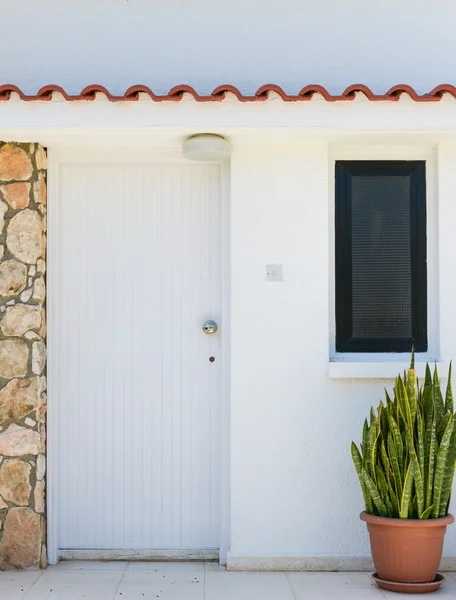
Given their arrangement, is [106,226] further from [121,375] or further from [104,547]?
[104,547]

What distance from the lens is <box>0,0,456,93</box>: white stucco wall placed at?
21.4ft

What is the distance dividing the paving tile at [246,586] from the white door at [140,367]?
0.44m

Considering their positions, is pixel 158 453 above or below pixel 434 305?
below

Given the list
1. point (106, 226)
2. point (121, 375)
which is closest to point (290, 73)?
point (106, 226)

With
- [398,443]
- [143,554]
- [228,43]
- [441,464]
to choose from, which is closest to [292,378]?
[398,443]

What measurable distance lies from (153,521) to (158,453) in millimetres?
502

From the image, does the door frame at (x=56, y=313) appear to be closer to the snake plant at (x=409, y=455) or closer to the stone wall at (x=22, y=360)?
the stone wall at (x=22, y=360)

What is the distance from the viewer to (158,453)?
6465 millimetres

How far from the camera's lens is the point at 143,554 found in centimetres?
645

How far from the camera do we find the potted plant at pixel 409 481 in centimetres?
555

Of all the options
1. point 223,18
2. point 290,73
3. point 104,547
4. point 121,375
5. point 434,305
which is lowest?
point 104,547

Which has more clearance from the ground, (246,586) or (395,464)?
(395,464)

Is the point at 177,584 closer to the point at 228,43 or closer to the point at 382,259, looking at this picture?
the point at 382,259

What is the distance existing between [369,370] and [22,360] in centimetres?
245
